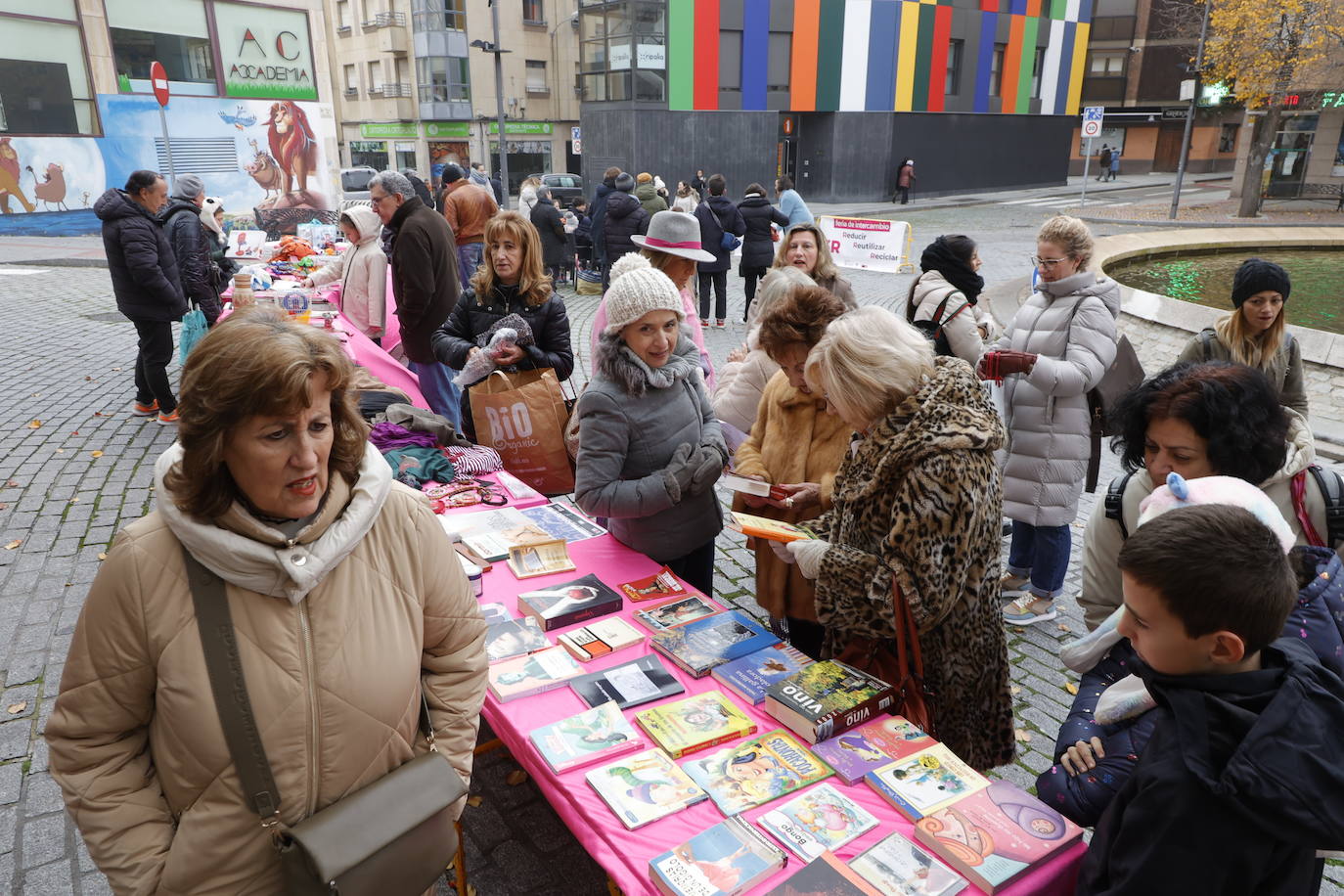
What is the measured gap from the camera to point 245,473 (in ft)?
5.78

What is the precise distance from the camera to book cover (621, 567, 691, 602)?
316cm

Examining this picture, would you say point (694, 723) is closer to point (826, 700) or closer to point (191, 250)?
point (826, 700)

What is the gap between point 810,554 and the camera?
2715mm

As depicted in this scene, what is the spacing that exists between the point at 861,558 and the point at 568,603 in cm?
109

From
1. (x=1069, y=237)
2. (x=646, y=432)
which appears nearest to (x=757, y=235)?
(x=1069, y=237)

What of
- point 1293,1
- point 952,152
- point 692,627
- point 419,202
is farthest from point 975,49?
point 692,627

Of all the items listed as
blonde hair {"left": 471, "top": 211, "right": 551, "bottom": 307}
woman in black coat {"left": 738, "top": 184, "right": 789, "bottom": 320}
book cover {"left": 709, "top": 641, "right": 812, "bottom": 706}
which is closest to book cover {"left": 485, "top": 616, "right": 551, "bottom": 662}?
book cover {"left": 709, "top": 641, "right": 812, "bottom": 706}

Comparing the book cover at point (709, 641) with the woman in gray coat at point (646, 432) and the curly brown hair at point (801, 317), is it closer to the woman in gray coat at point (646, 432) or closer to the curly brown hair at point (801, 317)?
the woman in gray coat at point (646, 432)

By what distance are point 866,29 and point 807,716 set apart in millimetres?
32136

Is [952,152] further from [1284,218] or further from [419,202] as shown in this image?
[419,202]

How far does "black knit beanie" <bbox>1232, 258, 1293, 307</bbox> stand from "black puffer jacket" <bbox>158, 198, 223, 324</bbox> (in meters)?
8.13

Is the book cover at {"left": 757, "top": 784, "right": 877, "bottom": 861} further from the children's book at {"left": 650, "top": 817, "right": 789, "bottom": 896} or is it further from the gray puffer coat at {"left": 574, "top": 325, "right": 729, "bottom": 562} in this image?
the gray puffer coat at {"left": 574, "top": 325, "right": 729, "bottom": 562}

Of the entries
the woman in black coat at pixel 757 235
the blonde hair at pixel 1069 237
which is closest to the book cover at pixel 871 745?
the blonde hair at pixel 1069 237

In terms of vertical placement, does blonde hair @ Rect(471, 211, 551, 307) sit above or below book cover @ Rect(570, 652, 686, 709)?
above
